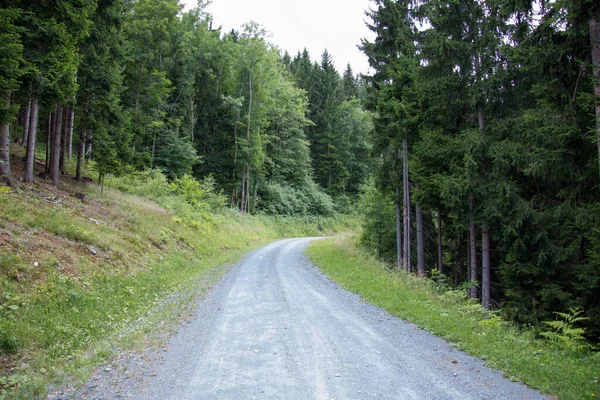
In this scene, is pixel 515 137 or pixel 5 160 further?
pixel 5 160

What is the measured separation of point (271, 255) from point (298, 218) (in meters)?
21.7

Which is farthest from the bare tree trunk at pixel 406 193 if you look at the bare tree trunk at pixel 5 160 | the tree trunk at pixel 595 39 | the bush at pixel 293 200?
the bush at pixel 293 200

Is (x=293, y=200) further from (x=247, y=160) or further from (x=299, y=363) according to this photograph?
(x=299, y=363)

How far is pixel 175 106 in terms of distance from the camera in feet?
109

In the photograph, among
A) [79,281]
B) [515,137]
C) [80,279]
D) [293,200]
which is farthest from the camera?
[293,200]

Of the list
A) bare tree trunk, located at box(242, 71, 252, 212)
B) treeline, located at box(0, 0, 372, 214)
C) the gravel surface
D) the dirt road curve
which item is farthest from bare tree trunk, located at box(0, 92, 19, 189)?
bare tree trunk, located at box(242, 71, 252, 212)

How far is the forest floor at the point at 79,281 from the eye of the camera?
4.96 metres

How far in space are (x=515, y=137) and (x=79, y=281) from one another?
39.6 ft

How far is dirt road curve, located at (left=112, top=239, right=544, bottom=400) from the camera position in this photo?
411 cm

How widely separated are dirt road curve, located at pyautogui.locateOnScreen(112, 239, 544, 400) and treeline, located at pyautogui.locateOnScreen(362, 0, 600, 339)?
450 cm

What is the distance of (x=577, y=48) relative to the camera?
22.0ft

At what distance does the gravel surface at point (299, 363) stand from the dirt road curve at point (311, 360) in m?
0.01

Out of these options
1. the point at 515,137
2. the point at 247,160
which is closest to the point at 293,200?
the point at 247,160

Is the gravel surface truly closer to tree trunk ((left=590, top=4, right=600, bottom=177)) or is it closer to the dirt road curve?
the dirt road curve
